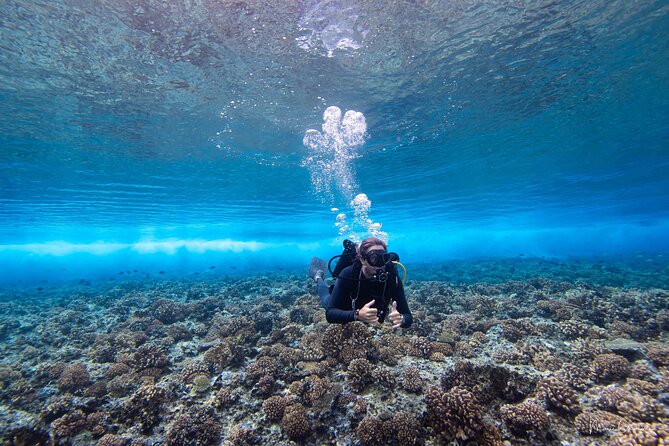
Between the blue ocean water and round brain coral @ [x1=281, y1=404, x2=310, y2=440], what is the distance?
9.13m

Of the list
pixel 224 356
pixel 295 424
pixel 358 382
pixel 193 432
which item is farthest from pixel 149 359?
pixel 358 382

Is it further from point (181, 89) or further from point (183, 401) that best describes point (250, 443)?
point (181, 89)

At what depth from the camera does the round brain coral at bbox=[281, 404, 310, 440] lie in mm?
4305

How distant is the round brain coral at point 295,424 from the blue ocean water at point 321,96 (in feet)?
29.9

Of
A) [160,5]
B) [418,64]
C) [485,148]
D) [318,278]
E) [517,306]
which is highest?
[160,5]

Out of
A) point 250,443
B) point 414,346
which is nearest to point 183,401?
point 250,443

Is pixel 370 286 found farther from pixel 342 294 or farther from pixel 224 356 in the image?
pixel 224 356

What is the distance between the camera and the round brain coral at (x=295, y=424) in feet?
14.1

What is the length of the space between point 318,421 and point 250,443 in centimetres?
110

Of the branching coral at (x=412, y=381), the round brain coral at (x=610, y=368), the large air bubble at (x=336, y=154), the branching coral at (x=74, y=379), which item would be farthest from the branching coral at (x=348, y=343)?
the large air bubble at (x=336, y=154)

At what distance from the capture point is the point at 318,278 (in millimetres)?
8516

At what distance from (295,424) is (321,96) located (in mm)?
10477

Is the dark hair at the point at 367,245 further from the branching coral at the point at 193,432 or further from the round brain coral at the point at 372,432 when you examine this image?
the branching coral at the point at 193,432

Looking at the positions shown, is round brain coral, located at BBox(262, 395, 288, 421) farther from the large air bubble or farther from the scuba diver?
the large air bubble
